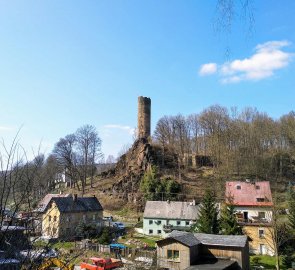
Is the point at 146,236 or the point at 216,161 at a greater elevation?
the point at 216,161

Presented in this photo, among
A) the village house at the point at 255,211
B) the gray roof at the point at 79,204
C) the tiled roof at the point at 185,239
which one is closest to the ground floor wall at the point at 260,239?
the village house at the point at 255,211

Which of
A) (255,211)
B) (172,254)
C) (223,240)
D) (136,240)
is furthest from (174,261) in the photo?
(255,211)

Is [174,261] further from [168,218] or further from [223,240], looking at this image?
[168,218]

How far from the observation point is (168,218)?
48.5 metres

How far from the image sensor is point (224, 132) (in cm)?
7050

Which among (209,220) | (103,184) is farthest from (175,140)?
(209,220)

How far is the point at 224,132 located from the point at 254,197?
28.1m

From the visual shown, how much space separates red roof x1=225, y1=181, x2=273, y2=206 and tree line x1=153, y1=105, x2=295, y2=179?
774 inches

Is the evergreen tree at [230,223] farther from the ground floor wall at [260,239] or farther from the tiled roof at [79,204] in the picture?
the tiled roof at [79,204]

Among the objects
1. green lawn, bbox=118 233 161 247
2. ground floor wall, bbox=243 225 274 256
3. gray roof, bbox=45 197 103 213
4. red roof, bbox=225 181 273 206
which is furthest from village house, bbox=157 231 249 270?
gray roof, bbox=45 197 103 213

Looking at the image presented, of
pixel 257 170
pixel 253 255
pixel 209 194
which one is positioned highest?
pixel 257 170

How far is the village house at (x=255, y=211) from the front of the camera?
37.2 metres

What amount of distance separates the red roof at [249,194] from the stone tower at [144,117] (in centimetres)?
3727

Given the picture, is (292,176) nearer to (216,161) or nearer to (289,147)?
(289,147)
